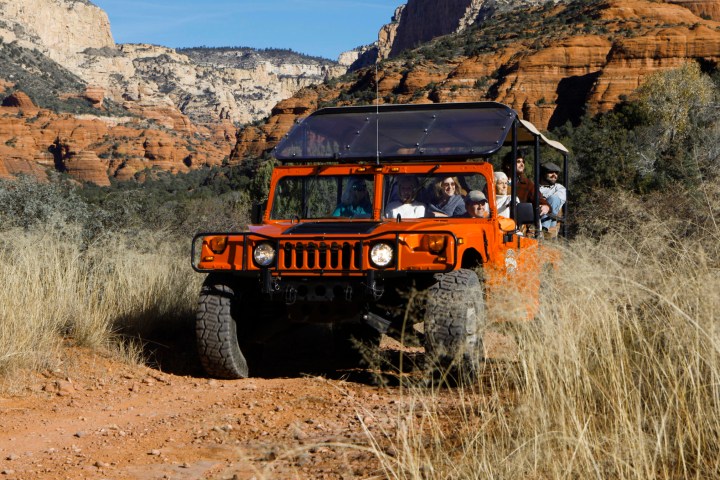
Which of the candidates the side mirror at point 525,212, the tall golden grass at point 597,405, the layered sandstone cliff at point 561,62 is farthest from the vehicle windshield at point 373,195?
the layered sandstone cliff at point 561,62

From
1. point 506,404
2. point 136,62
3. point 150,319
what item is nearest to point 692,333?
point 506,404

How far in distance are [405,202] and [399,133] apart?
0.70 metres

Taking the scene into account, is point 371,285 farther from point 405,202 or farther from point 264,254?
point 405,202

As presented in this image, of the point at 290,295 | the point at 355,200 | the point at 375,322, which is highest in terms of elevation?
the point at 355,200

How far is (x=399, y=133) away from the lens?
7770 millimetres

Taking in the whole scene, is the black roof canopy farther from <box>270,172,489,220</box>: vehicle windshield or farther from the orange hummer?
<box>270,172,489,220</box>: vehicle windshield

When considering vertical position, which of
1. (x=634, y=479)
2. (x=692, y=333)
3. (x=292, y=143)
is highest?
(x=292, y=143)

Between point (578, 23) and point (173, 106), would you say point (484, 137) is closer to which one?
point (578, 23)

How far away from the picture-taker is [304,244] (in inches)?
257

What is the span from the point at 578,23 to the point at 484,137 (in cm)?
7708

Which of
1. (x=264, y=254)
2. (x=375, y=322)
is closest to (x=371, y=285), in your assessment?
(x=375, y=322)

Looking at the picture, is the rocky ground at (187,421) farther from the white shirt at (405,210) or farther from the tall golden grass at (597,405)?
the white shirt at (405,210)

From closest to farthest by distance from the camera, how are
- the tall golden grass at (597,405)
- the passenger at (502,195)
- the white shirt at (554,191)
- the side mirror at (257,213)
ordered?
the tall golden grass at (597,405), the side mirror at (257,213), the passenger at (502,195), the white shirt at (554,191)

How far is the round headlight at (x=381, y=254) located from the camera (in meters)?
6.32
